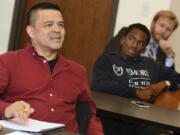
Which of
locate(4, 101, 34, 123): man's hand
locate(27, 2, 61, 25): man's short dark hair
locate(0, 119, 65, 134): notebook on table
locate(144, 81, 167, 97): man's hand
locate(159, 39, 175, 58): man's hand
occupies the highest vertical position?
locate(27, 2, 61, 25): man's short dark hair

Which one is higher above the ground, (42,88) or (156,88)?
(42,88)

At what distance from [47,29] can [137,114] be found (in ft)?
2.35

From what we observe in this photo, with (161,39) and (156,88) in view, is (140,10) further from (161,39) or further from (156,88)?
(156,88)

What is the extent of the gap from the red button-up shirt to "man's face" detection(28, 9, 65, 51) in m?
0.07

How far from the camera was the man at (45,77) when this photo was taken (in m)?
2.11

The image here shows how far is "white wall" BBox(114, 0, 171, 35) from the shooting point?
5.14 m

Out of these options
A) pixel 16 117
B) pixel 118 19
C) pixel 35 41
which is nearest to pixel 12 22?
pixel 118 19

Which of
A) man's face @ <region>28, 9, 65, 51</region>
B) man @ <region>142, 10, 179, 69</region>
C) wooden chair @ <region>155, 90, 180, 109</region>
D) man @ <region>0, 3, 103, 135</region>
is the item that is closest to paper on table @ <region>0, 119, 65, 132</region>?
man @ <region>0, 3, 103, 135</region>

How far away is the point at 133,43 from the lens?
3.31 meters

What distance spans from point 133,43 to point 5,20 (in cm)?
254

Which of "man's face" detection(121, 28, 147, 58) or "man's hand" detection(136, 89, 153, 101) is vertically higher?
"man's face" detection(121, 28, 147, 58)

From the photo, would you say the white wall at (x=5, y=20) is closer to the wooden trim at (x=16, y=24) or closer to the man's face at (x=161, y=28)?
the wooden trim at (x=16, y=24)

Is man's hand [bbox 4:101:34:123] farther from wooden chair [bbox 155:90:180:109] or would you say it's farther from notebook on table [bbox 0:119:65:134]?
wooden chair [bbox 155:90:180:109]

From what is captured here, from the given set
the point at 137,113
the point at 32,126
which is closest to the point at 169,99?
the point at 137,113
